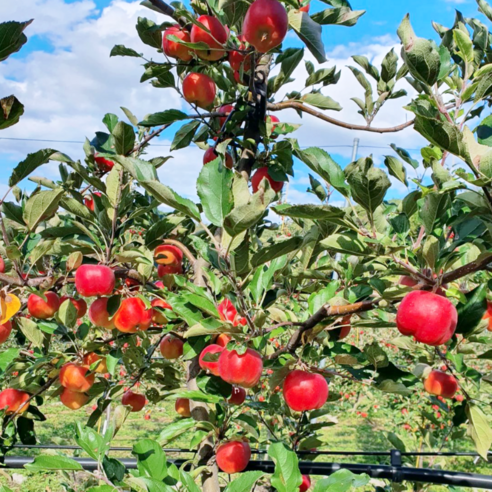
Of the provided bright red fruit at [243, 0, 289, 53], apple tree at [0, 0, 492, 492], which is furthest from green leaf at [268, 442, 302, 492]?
bright red fruit at [243, 0, 289, 53]

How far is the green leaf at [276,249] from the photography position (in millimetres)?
945

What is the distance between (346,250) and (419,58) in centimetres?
37

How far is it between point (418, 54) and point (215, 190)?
0.43m

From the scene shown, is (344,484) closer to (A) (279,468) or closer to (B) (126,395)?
(A) (279,468)

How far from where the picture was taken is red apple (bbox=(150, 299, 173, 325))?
5.13 ft

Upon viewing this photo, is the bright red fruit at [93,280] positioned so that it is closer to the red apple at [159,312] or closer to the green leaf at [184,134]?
the red apple at [159,312]

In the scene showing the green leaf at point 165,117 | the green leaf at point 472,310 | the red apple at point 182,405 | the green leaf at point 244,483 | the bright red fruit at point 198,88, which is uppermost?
the bright red fruit at point 198,88

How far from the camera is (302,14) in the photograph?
3.76ft

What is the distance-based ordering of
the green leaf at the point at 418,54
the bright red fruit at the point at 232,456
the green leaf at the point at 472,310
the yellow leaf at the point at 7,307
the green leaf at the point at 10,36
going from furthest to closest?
the bright red fruit at the point at 232,456
the yellow leaf at the point at 7,307
the green leaf at the point at 472,310
the green leaf at the point at 418,54
the green leaf at the point at 10,36

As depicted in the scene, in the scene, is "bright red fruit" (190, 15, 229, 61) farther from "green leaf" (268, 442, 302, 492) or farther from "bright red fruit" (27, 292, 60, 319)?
"green leaf" (268, 442, 302, 492)

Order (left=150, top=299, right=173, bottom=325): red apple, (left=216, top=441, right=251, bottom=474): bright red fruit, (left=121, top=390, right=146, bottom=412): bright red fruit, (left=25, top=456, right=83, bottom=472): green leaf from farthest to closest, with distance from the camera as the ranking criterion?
(left=121, top=390, right=146, bottom=412): bright red fruit, (left=150, top=299, right=173, bottom=325): red apple, (left=216, top=441, right=251, bottom=474): bright red fruit, (left=25, top=456, right=83, bottom=472): green leaf

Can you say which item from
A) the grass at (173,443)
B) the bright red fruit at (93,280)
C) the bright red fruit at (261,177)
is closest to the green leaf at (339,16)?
the bright red fruit at (261,177)

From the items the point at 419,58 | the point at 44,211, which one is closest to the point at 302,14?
the point at 419,58

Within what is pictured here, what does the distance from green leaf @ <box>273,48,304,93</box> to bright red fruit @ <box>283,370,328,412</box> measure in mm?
997
